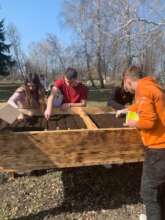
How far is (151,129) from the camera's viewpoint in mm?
3510

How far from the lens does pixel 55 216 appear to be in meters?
4.23

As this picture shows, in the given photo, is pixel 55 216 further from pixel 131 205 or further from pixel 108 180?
pixel 108 180

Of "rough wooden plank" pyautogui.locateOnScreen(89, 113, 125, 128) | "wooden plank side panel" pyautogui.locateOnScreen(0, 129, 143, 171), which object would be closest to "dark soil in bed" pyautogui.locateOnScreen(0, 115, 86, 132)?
"rough wooden plank" pyautogui.locateOnScreen(89, 113, 125, 128)

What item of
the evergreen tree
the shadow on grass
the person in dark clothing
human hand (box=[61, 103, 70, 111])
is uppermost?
the person in dark clothing

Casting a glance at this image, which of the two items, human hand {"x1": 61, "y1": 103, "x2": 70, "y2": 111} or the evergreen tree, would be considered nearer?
human hand {"x1": 61, "y1": 103, "x2": 70, "y2": 111}

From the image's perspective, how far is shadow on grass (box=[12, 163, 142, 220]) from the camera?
4.50 meters

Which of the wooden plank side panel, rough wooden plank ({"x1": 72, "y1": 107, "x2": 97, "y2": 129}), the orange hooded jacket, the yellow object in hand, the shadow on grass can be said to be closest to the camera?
the orange hooded jacket

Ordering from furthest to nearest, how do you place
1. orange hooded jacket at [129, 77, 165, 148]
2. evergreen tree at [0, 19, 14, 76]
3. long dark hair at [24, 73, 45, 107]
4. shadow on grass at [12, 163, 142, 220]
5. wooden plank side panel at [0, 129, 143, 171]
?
evergreen tree at [0, 19, 14, 76] → long dark hair at [24, 73, 45, 107] → shadow on grass at [12, 163, 142, 220] → wooden plank side panel at [0, 129, 143, 171] → orange hooded jacket at [129, 77, 165, 148]

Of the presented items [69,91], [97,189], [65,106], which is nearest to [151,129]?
[97,189]

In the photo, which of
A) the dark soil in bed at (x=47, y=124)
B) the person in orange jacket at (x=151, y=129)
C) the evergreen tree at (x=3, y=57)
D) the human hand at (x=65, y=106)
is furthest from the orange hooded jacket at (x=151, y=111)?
the evergreen tree at (x=3, y=57)

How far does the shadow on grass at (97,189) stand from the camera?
450cm

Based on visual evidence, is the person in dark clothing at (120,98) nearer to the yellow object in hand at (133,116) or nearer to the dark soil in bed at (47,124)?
the dark soil in bed at (47,124)

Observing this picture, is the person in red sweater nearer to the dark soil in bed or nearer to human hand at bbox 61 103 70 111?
human hand at bbox 61 103 70 111

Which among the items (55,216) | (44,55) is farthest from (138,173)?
(44,55)
